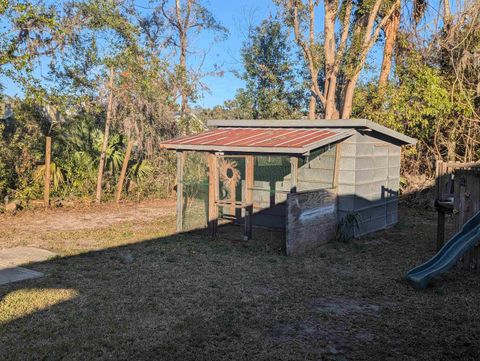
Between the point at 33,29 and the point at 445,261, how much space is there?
11.4 meters

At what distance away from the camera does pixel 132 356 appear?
4207mm

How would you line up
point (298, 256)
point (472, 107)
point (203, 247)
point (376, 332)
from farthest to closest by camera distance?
point (472, 107) → point (203, 247) → point (298, 256) → point (376, 332)

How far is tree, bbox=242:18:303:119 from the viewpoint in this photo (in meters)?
19.8

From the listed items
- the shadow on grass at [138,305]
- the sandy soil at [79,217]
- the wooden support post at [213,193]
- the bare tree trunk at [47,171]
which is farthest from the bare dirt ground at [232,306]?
the bare tree trunk at [47,171]

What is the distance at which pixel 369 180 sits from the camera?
10.3 meters

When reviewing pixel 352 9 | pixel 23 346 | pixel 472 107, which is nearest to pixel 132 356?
pixel 23 346

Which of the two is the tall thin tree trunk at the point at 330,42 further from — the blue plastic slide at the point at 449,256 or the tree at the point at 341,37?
the blue plastic slide at the point at 449,256

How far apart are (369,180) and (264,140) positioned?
2.68 m

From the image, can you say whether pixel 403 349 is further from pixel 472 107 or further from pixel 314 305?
pixel 472 107

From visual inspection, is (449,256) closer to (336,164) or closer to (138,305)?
(336,164)

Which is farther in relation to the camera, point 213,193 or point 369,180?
point 369,180

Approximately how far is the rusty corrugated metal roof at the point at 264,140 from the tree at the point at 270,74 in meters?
9.01

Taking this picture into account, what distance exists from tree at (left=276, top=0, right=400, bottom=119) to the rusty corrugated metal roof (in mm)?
6610

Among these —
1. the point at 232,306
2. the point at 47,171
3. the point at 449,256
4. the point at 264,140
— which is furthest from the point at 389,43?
the point at 232,306
